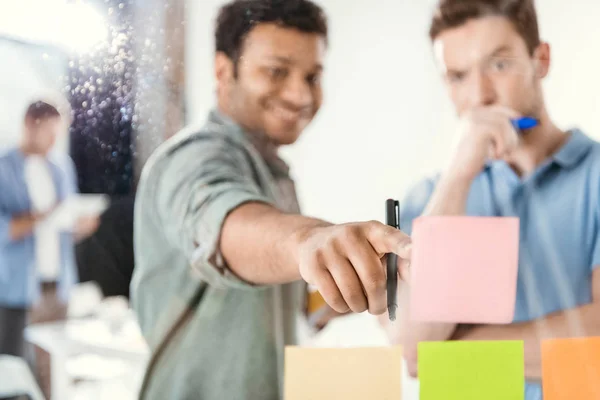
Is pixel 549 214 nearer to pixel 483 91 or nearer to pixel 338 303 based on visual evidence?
pixel 483 91

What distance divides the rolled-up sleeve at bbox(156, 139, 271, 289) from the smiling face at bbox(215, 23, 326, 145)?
6 cm

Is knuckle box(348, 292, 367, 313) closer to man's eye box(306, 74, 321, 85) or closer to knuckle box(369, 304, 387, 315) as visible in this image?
knuckle box(369, 304, 387, 315)

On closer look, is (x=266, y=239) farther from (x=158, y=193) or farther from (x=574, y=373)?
(x=574, y=373)

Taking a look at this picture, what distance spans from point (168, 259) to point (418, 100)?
1.36 feet

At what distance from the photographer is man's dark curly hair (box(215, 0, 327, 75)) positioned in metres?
0.69

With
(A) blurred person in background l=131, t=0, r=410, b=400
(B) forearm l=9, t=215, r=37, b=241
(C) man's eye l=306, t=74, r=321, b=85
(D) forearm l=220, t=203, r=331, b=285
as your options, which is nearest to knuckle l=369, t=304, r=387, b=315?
(A) blurred person in background l=131, t=0, r=410, b=400

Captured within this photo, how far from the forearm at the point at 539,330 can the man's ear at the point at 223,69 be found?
1.56ft

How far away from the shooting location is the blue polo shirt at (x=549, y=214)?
69 centimetres

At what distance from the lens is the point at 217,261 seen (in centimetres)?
64

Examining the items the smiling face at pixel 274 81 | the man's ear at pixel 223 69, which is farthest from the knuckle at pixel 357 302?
the man's ear at pixel 223 69

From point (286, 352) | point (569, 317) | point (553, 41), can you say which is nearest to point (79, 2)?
point (286, 352)

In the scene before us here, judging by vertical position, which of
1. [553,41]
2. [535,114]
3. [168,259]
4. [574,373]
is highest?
[553,41]

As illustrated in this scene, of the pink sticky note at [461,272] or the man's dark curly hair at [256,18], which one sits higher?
the man's dark curly hair at [256,18]

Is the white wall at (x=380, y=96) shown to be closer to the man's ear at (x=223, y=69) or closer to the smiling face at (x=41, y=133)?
the man's ear at (x=223, y=69)
